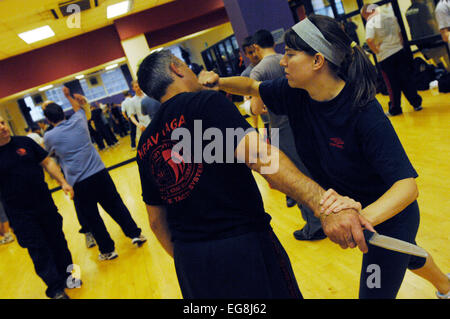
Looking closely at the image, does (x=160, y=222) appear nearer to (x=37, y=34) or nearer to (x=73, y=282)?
(x=73, y=282)

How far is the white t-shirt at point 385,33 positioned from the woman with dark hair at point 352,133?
4.10 meters

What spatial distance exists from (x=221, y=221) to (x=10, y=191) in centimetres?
259

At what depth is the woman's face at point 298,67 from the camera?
1372 mm

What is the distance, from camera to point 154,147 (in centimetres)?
133

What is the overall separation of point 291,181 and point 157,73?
0.60m

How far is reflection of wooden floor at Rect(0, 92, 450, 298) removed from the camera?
2.37 m

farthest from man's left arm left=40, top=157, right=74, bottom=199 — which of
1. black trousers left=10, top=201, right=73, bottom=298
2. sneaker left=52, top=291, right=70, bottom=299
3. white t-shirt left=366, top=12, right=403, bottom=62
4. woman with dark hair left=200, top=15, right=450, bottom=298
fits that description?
white t-shirt left=366, top=12, right=403, bottom=62

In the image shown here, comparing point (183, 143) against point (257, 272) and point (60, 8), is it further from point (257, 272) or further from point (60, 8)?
point (60, 8)

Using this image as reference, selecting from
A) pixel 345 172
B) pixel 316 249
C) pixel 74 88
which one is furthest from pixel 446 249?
pixel 74 88

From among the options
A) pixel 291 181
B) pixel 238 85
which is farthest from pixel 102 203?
pixel 291 181

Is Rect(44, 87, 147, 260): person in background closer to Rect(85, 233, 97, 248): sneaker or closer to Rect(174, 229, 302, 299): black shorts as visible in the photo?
Rect(85, 233, 97, 248): sneaker

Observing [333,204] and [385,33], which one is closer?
[333,204]

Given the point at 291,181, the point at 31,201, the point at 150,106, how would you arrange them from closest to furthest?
the point at 291,181
the point at 31,201
the point at 150,106

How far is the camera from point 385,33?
501 cm
